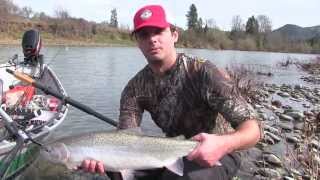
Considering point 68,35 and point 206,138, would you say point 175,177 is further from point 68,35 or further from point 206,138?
point 68,35

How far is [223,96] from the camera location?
4426 mm

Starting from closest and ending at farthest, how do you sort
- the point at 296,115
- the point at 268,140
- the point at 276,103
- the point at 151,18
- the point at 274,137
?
the point at 151,18 → the point at 268,140 → the point at 274,137 → the point at 296,115 → the point at 276,103

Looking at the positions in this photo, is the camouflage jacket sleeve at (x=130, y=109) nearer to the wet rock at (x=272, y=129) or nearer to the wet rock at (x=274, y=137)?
the wet rock at (x=274, y=137)

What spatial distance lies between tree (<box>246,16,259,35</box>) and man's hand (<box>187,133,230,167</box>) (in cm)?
11961

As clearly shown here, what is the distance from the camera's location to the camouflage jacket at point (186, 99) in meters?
4.44

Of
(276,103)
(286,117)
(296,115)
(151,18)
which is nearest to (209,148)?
(151,18)

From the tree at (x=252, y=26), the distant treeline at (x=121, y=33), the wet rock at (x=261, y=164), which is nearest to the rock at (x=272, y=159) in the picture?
the wet rock at (x=261, y=164)

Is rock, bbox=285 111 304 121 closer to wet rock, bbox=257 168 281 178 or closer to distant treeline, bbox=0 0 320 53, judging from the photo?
wet rock, bbox=257 168 281 178

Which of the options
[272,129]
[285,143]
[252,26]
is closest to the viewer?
[285,143]

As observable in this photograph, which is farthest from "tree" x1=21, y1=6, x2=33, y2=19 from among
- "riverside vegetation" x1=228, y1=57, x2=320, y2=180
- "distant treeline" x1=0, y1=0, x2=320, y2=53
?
"riverside vegetation" x1=228, y1=57, x2=320, y2=180

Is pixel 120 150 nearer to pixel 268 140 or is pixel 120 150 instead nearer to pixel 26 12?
pixel 268 140

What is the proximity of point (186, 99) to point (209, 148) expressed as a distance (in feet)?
3.33

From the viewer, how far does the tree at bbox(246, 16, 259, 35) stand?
122m

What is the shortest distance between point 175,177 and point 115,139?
717 millimetres
